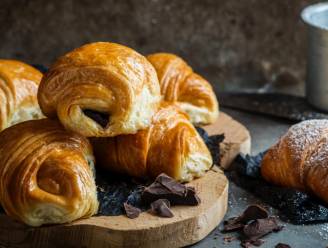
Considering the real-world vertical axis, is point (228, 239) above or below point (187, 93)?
below

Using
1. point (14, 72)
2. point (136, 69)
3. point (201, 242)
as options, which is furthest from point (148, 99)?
point (14, 72)

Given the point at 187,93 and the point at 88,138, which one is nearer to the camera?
Result: the point at 88,138

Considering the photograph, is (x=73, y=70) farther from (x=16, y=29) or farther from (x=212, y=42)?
(x=212, y=42)

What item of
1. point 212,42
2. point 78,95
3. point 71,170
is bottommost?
point 212,42

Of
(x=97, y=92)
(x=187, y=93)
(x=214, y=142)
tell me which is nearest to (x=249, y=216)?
(x=214, y=142)

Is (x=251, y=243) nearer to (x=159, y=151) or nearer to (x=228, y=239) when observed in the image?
(x=228, y=239)

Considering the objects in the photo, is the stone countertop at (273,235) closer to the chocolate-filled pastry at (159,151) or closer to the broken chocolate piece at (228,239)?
the broken chocolate piece at (228,239)

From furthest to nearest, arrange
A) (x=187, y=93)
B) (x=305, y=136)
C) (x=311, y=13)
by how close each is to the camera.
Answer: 1. (x=311, y=13)
2. (x=187, y=93)
3. (x=305, y=136)

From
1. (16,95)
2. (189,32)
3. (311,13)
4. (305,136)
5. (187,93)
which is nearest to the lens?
(305,136)

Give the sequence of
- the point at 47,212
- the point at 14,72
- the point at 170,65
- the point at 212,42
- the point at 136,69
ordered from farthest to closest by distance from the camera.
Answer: the point at 212,42 < the point at 170,65 < the point at 14,72 < the point at 136,69 < the point at 47,212
